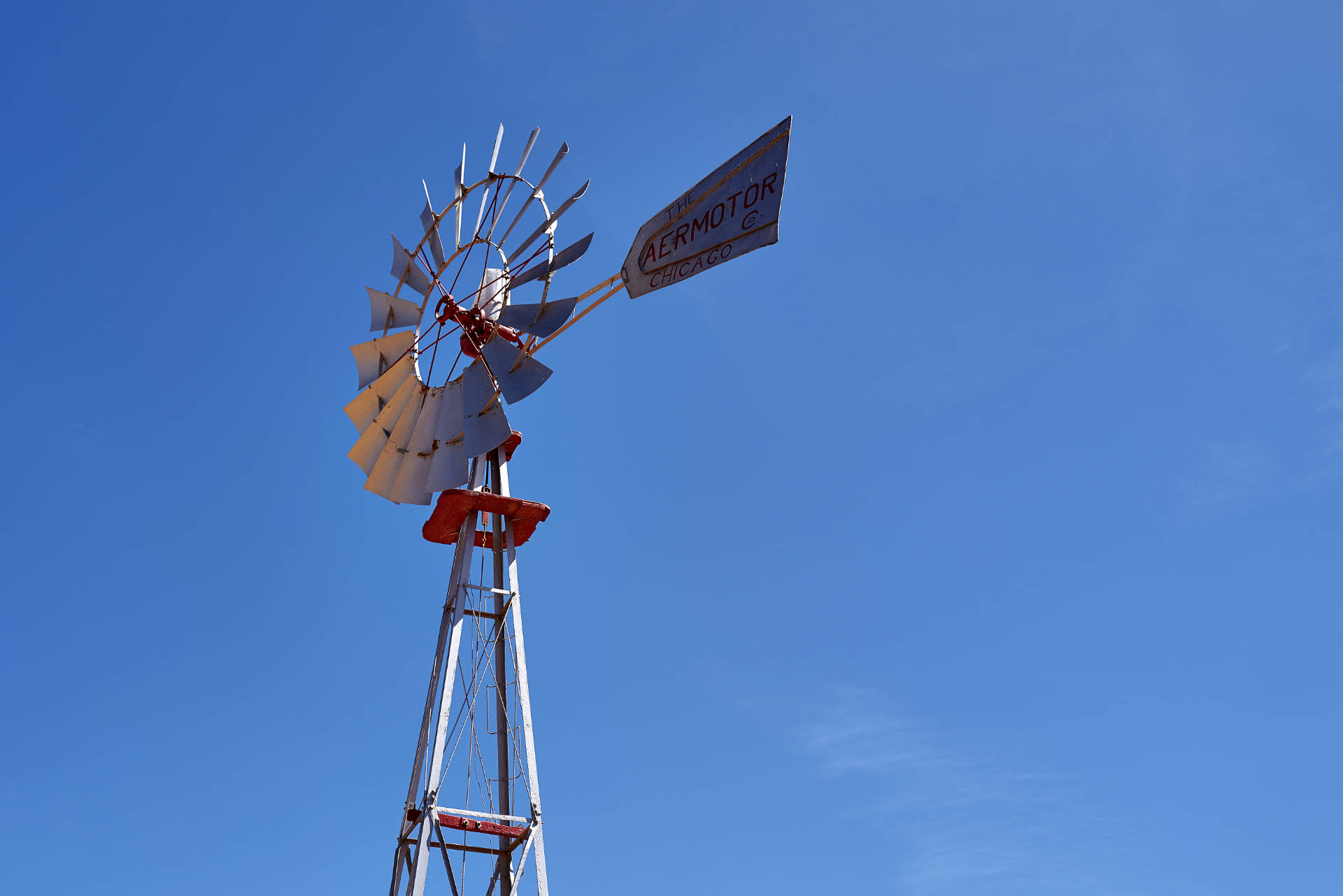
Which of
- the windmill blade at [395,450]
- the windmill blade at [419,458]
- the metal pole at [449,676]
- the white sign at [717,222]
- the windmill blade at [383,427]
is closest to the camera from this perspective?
the white sign at [717,222]

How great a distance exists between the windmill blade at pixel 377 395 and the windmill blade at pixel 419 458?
2.11 ft

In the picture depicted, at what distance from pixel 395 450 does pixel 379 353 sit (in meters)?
1.63

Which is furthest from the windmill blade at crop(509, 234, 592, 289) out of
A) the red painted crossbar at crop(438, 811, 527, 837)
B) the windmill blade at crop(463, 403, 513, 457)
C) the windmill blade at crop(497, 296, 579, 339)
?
the red painted crossbar at crop(438, 811, 527, 837)

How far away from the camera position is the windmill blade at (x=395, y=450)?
1670 cm

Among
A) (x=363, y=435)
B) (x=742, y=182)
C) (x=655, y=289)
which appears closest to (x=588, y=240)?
(x=655, y=289)

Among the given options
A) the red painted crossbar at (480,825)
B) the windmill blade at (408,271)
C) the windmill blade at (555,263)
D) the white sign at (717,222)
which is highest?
the windmill blade at (408,271)

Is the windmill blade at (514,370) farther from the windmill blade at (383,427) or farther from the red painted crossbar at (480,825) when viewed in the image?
the red painted crossbar at (480,825)

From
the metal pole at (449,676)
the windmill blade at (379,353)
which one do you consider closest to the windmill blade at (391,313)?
the windmill blade at (379,353)

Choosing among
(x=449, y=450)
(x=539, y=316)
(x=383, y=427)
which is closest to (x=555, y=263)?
(x=539, y=316)

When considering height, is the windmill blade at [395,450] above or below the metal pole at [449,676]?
above

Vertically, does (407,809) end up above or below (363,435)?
below

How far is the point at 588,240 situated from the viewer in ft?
46.9

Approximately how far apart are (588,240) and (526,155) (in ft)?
12.5

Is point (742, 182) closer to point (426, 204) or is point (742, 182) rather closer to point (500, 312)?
point (500, 312)
